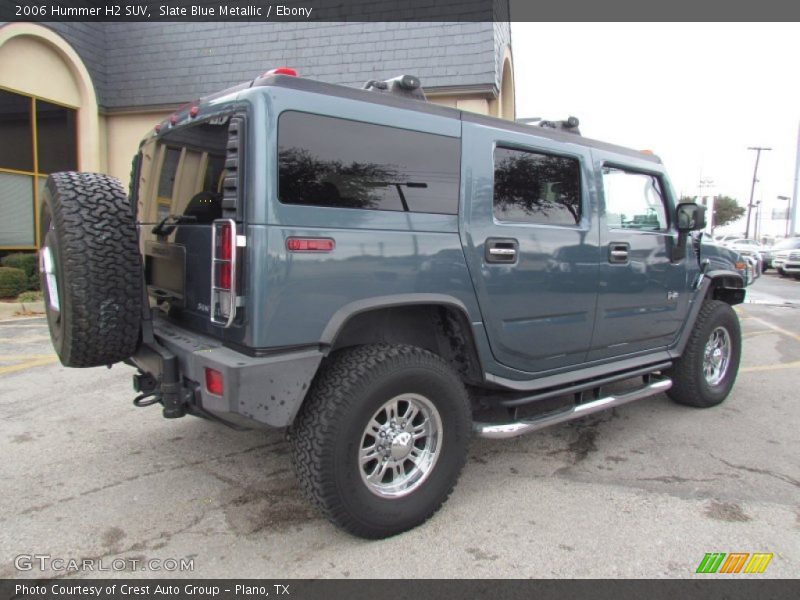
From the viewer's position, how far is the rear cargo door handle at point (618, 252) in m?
3.99

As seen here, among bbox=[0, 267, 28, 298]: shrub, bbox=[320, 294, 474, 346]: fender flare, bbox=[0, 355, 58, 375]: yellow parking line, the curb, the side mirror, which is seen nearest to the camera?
bbox=[320, 294, 474, 346]: fender flare

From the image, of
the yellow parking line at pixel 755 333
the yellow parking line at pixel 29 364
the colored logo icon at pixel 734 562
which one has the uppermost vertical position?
the yellow parking line at pixel 755 333

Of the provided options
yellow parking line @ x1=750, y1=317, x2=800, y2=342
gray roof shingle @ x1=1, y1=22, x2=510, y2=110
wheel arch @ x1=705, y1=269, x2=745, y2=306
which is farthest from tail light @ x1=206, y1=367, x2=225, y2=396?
gray roof shingle @ x1=1, y1=22, x2=510, y2=110

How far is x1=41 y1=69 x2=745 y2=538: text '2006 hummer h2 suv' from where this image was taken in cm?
264

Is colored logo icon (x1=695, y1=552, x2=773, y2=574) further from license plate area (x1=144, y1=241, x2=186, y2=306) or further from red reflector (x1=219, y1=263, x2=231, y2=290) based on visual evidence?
license plate area (x1=144, y1=241, x2=186, y2=306)

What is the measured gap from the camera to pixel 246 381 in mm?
2529

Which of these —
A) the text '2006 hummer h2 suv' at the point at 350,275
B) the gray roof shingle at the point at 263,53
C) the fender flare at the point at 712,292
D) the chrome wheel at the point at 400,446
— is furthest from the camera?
the gray roof shingle at the point at 263,53

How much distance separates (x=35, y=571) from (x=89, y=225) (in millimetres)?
1588

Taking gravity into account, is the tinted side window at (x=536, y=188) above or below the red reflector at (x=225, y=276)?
above

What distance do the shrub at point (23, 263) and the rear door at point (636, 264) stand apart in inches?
396

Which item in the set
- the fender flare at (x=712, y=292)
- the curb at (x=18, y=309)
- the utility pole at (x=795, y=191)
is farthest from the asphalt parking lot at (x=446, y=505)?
the utility pole at (x=795, y=191)

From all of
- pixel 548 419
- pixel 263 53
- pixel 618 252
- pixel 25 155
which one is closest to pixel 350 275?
pixel 548 419

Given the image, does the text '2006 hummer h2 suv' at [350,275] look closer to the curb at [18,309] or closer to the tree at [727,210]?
the curb at [18,309]
